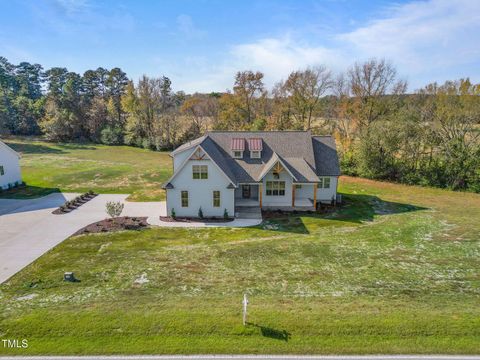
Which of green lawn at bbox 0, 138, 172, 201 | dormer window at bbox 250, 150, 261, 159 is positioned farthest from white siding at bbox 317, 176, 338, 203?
green lawn at bbox 0, 138, 172, 201

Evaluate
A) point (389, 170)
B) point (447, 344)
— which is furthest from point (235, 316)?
point (389, 170)

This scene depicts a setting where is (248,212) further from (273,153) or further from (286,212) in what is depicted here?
(273,153)

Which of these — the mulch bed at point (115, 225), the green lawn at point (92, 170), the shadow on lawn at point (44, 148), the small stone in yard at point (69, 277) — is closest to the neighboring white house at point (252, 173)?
the mulch bed at point (115, 225)

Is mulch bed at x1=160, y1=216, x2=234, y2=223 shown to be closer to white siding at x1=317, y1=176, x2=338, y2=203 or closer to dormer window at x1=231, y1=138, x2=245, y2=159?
dormer window at x1=231, y1=138, x2=245, y2=159

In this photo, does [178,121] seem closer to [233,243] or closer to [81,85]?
[81,85]

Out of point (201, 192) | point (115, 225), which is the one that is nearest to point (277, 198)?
point (201, 192)

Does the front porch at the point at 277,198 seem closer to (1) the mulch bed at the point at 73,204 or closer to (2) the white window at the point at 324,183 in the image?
(2) the white window at the point at 324,183
